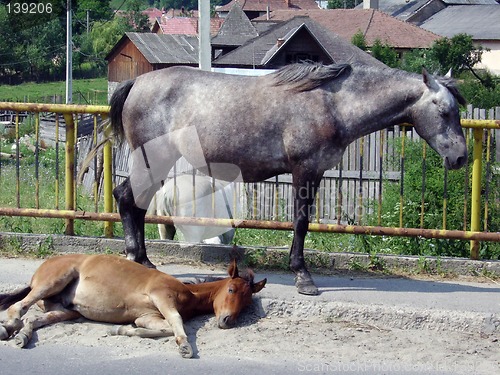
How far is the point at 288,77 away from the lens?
6.76m

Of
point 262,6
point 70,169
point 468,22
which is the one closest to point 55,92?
point 262,6

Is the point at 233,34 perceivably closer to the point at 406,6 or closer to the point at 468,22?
the point at 468,22

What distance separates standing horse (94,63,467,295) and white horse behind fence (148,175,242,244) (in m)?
1.53

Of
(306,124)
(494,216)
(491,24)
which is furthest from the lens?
(491,24)

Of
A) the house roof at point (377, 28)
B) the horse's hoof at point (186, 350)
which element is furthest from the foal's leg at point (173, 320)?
the house roof at point (377, 28)

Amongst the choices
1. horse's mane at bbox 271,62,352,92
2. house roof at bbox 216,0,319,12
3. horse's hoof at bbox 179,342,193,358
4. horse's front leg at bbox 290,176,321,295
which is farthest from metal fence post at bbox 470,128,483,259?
house roof at bbox 216,0,319,12

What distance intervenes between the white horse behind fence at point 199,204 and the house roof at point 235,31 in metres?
38.0

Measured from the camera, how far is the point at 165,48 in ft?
166

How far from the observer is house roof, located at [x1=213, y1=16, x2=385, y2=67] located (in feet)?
129

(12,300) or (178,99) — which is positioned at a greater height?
(178,99)

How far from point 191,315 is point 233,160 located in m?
1.32

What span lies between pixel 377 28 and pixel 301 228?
170 ft

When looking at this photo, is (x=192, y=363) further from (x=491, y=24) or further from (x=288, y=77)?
(x=491, y=24)

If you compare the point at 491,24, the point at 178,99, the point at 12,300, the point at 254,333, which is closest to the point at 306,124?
the point at 178,99
